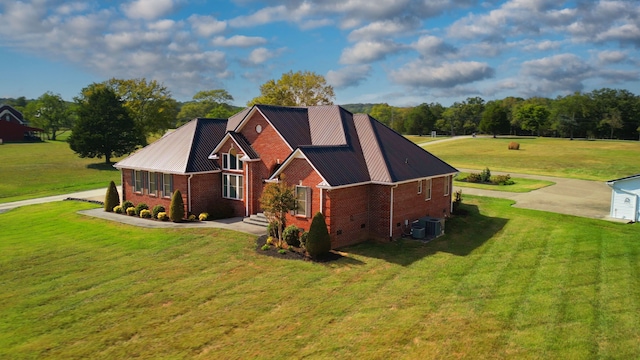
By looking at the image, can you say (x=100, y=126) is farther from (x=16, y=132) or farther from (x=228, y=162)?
(x=16, y=132)

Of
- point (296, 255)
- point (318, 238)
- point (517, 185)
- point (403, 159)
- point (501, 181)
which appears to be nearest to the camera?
point (318, 238)

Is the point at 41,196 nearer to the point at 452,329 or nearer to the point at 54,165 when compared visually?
the point at 54,165

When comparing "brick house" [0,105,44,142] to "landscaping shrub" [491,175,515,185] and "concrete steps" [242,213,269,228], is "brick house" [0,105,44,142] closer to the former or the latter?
"concrete steps" [242,213,269,228]

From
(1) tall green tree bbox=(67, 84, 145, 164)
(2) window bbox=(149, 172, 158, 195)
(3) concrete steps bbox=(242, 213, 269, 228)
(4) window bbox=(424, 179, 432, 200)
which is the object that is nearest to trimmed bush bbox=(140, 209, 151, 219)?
(2) window bbox=(149, 172, 158, 195)

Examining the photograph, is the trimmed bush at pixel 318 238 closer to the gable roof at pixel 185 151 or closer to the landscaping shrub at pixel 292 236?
the landscaping shrub at pixel 292 236

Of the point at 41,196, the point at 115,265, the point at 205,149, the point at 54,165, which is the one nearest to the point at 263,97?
the point at 54,165

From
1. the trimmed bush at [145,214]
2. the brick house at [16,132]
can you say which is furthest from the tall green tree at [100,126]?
the brick house at [16,132]

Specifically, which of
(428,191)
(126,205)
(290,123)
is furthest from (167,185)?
(428,191)
